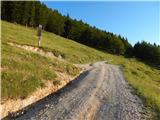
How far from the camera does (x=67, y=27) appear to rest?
12706 cm

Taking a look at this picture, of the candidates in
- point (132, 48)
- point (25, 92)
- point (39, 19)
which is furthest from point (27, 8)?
point (25, 92)

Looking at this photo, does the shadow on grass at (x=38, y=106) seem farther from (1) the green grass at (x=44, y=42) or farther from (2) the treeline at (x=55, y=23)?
(2) the treeline at (x=55, y=23)

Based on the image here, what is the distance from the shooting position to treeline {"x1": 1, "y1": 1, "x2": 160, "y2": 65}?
95.4 m

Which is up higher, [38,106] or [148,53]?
[148,53]

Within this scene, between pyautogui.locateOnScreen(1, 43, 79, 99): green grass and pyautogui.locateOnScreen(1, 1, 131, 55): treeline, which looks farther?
pyautogui.locateOnScreen(1, 1, 131, 55): treeline

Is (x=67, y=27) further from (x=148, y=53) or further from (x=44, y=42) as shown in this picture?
(x=44, y=42)

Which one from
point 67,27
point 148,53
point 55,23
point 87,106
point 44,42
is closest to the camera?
point 87,106

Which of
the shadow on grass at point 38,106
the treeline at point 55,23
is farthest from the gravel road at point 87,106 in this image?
the treeline at point 55,23

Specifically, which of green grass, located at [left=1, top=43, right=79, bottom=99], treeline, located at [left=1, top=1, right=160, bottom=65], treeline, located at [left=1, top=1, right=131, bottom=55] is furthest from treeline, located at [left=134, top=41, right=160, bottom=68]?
green grass, located at [left=1, top=43, right=79, bottom=99]

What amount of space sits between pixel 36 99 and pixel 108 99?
5.17 metres

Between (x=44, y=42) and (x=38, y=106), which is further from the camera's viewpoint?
(x=44, y=42)

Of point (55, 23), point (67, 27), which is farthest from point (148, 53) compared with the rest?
point (55, 23)

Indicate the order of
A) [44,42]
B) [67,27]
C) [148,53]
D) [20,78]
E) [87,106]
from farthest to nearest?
[148,53] → [67,27] → [44,42] → [20,78] → [87,106]

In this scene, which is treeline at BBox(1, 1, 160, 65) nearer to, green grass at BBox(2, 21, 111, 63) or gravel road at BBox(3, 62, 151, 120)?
green grass at BBox(2, 21, 111, 63)
